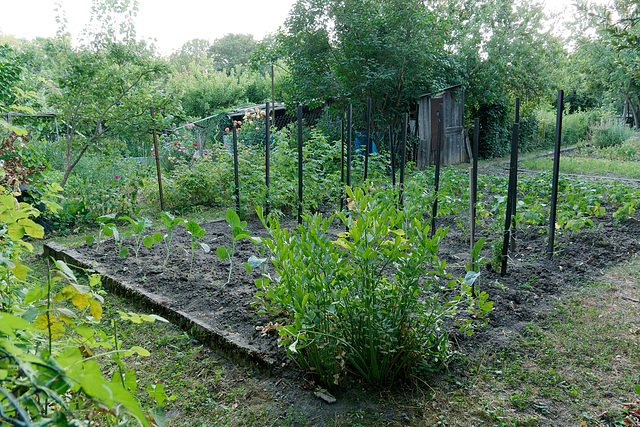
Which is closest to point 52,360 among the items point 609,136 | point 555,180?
point 555,180

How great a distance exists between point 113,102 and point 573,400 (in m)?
6.73

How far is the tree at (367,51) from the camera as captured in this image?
34.2 feet

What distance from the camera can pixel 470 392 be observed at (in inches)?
82.2

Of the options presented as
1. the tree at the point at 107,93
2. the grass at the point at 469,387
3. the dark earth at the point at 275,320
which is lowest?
the grass at the point at 469,387

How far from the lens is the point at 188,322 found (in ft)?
9.53

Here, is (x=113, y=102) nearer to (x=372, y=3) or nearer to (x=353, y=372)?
(x=353, y=372)

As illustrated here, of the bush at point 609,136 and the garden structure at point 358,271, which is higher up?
the bush at point 609,136

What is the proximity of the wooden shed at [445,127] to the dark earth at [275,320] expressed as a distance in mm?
7357

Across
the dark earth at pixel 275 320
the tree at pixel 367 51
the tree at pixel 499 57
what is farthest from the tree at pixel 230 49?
the dark earth at pixel 275 320

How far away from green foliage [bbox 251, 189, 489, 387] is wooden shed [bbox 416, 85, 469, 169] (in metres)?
10.2

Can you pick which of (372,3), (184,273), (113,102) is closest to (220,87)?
(372,3)

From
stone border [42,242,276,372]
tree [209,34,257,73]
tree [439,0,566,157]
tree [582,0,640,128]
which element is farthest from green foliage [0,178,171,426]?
tree [209,34,257,73]

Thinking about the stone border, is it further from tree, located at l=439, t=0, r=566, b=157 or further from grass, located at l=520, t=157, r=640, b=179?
tree, located at l=439, t=0, r=566, b=157

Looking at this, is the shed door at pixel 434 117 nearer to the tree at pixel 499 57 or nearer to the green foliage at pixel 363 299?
the tree at pixel 499 57
